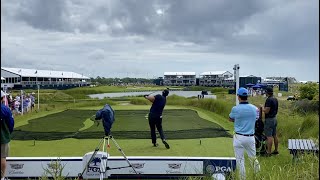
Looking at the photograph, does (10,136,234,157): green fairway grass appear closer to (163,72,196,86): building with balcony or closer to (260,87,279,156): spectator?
(260,87,279,156): spectator

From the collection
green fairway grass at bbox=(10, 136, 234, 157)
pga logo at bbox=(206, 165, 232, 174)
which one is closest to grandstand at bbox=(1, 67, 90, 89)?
green fairway grass at bbox=(10, 136, 234, 157)

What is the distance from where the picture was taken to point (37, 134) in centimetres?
1472

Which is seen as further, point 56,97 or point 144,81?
point 144,81

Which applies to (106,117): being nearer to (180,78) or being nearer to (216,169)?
(216,169)

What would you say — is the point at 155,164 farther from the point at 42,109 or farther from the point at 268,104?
the point at 42,109

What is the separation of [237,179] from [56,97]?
4120 cm

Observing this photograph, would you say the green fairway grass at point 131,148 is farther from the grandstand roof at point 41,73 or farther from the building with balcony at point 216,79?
the building with balcony at point 216,79

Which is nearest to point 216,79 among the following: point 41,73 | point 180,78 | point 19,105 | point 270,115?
point 180,78

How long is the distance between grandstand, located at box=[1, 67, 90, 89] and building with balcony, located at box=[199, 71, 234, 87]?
28.1 meters

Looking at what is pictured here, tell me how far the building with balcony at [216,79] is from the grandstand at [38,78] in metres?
28.1

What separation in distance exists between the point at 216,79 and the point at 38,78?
37.2 meters

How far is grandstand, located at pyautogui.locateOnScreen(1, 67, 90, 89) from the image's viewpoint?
65688 millimetres

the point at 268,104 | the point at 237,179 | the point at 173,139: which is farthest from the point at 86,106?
the point at 237,179

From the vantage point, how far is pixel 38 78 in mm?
77062
